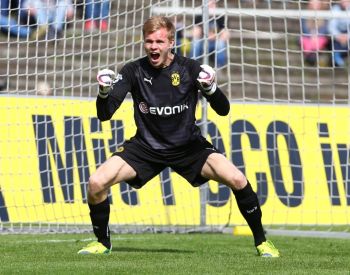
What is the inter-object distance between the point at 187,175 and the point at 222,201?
382 centimetres

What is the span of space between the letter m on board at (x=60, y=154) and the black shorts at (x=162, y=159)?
347 centimetres

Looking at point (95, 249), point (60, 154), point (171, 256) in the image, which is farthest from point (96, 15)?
point (171, 256)

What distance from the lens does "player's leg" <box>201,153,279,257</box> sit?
862cm

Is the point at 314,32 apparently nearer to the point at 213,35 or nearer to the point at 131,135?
the point at 213,35

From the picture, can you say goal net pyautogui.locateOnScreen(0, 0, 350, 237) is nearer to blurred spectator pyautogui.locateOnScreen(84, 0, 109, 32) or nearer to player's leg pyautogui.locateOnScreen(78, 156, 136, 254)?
blurred spectator pyautogui.locateOnScreen(84, 0, 109, 32)

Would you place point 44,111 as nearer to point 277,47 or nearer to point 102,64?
point 102,64

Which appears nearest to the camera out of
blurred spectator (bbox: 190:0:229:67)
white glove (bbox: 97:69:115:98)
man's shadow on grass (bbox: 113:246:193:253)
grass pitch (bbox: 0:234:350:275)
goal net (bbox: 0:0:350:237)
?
grass pitch (bbox: 0:234:350:275)

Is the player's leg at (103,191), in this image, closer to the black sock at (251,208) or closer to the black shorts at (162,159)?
the black shorts at (162,159)

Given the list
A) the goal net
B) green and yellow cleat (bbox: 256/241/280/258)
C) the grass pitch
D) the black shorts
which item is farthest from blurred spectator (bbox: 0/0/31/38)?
green and yellow cleat (bbox: 256/241/280/258)

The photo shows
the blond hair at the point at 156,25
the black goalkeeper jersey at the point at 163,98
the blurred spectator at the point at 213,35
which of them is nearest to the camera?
the blond hair at the point at 156,25

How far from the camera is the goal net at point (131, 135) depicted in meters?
12.1

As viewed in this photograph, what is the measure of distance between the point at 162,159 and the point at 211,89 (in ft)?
2.70

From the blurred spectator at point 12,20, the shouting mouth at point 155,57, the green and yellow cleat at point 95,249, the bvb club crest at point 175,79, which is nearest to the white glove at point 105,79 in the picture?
the shouting mouth at point 155,57

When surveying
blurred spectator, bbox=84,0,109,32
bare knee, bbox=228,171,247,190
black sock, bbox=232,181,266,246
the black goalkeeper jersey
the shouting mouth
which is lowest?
black sock, bbox=232,181,266,246
